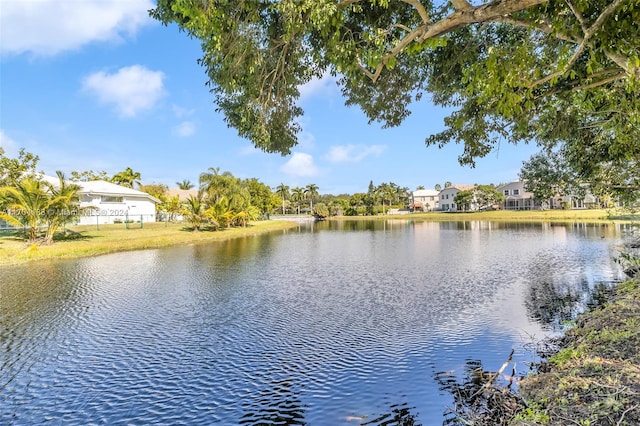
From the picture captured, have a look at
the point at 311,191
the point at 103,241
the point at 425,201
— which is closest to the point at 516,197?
the point at 425,201

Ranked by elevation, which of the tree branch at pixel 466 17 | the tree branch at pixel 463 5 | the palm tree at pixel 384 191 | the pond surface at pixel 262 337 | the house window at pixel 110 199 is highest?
the palm tree at pixel 384 191

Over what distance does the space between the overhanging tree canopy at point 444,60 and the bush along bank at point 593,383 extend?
4.03 meters

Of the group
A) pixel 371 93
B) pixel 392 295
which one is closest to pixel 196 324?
pixel 392 295

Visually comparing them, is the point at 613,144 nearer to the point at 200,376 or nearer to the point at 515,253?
the point at 200,376

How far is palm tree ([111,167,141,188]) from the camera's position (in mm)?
68438

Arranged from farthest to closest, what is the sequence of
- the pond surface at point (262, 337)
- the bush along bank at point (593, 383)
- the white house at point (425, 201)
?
the white house at point (425, 201) < the pond surface at point (262, 337) < the bush along bank at point (593, 383)

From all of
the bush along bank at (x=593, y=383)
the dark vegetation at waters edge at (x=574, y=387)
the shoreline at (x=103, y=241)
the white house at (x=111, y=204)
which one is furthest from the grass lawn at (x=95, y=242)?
the bush along bank at (x=593, y=383)

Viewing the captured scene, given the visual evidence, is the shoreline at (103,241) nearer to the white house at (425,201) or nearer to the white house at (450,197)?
the white house at (450,197)

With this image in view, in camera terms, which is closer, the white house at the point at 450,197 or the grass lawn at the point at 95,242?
the grass lawn at the point at 95,242

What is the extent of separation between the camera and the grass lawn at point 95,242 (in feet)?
80.5

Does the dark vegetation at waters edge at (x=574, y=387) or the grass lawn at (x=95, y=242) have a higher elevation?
the grass lawn at (x=95, y=242)

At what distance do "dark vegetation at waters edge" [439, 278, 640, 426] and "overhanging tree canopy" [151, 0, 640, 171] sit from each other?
4080mm

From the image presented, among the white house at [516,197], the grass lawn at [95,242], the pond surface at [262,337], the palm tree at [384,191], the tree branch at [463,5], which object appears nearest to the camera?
the tree branch at [463,5]

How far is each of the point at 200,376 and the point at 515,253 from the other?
80.7 feet
